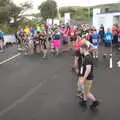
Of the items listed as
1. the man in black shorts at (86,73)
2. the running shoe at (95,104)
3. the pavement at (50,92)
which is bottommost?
the pavement at (50,92)

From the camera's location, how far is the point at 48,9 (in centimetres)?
7075

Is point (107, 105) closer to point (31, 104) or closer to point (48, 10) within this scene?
point (31, 104)

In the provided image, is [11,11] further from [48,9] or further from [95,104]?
[95,104]

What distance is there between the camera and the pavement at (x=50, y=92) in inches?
399

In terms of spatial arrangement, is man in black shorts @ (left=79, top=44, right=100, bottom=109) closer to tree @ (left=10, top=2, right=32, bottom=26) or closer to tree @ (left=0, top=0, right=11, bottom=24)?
tree @ (left=0, top=0, right=11, bottom=24)

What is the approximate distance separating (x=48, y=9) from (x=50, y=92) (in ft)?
193

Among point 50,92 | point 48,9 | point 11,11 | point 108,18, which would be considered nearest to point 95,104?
point 50,92

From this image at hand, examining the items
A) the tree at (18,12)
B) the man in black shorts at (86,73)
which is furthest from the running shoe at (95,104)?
the tree at (18,12)

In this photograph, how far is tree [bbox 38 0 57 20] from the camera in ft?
231

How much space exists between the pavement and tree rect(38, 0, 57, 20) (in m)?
50.3

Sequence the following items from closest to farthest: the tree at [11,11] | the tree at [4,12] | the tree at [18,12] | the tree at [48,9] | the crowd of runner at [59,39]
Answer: the crowd of runner at [59,39], the tree at [4,12], the tree at [11,11], the tree at [18,12], the tree at [48,9]

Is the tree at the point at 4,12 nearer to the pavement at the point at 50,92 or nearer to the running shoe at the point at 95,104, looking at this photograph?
the pavement at the point at 50,92

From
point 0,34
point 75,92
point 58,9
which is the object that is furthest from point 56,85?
point 58,9

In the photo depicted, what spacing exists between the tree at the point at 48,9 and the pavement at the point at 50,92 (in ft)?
165
